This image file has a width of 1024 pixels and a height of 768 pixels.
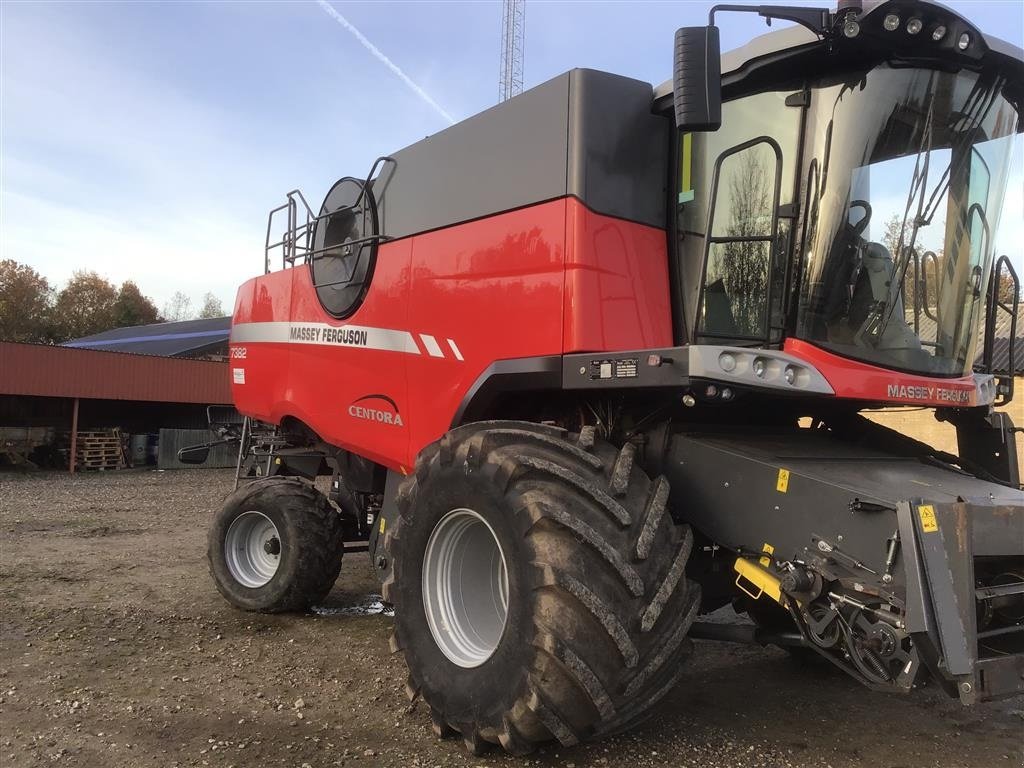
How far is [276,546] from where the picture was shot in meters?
6.04

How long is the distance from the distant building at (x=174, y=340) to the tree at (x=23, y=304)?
14.6m

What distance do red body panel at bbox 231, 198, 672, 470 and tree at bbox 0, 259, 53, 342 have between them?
5044 cm

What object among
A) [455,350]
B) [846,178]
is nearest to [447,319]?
[455,350]

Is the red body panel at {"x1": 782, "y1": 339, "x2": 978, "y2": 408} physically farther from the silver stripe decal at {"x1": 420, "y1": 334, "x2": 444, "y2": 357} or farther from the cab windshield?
the silver stripe decal at {"x1": 420, "y1": 334, "x2": 444, "y2": 357}

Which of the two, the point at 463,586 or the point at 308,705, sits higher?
the point at 463,586

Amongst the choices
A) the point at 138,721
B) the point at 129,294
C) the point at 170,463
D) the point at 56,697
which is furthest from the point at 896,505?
the point at 129,294

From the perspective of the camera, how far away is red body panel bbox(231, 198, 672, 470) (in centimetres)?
354

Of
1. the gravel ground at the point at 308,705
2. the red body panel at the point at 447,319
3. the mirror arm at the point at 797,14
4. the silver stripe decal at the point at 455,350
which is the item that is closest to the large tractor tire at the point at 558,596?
the gravel ground at the point at 308,705

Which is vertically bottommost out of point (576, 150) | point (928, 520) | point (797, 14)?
point (928, 520)

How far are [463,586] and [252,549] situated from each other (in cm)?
314

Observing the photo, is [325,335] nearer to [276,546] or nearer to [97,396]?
[276,546]

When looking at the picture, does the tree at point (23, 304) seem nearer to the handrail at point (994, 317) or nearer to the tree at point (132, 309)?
the tree at point (132, 309)

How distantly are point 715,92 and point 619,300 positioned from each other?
984 mm

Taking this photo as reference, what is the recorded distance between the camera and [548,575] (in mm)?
2879
